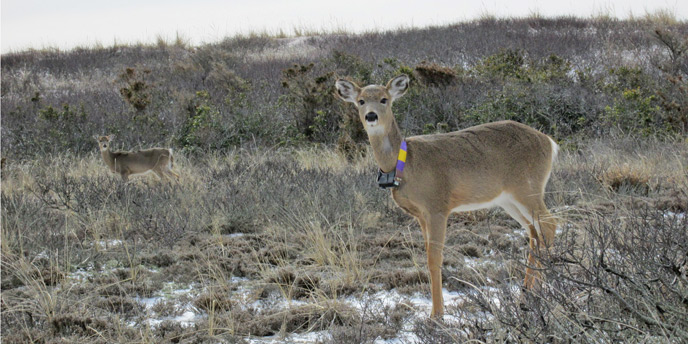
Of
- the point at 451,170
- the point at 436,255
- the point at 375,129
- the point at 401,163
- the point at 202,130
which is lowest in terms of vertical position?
the point at 436,255

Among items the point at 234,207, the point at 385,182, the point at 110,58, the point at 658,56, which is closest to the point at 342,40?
the point at 110,58

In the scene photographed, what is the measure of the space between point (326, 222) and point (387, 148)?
7.38ft

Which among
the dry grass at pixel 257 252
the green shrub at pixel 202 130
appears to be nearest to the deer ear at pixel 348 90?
the dry grass at pixel 257 252

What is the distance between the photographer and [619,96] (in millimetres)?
13398

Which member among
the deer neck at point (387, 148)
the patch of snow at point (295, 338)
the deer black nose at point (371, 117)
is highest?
the deer black nose at point (371, 117)

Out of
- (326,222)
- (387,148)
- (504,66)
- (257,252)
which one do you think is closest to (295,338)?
(387,148)

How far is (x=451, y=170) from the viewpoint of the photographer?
15.7 ft

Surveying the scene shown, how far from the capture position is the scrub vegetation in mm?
3340

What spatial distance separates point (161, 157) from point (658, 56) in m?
14.2

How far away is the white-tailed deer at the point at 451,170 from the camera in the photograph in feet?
15.1

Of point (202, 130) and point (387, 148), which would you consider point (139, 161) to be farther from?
point (387, 148)

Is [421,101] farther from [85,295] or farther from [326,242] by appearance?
[85,295]

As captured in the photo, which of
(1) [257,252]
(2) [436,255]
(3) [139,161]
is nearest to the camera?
(2) [436,255]

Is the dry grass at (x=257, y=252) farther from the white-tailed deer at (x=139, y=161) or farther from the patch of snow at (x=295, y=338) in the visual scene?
the white-tailed deer at (x=139, y=161)
